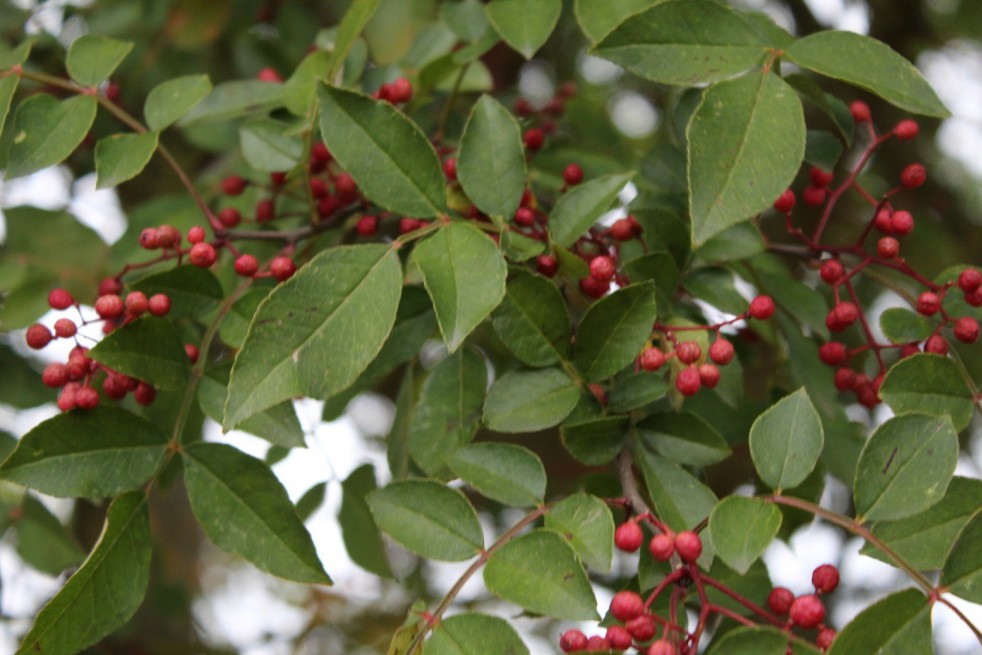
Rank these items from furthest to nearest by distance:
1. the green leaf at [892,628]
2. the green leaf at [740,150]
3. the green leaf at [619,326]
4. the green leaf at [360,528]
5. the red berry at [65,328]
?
the green leaf at [360,528], the red berry at [65,328], the green leaf at [619,326], the green leaf at [740,150], the green leaf at [892,628]

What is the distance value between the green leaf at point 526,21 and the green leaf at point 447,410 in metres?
0.36

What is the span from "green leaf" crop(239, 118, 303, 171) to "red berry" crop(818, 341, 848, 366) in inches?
25.7

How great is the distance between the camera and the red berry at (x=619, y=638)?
77 cm

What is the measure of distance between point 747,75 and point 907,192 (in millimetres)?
2068

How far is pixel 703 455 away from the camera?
93 cm

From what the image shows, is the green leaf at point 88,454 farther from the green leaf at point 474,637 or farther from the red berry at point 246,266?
the green leaf at point 474,637

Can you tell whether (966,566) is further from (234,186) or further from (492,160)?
(234,186)

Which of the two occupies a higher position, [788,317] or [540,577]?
[540,577]

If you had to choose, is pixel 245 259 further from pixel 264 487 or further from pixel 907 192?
pixel 907 192

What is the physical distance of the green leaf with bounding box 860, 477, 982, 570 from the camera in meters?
0.83

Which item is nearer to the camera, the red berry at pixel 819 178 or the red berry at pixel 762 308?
the red berry at pixel 762 308

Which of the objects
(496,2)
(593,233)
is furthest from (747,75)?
(496,2)

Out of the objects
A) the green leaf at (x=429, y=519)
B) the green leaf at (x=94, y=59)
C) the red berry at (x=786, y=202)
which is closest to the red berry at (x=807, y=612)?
the green leaf at (x=429, y=519)

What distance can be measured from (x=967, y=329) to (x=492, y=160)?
516 millimetres
